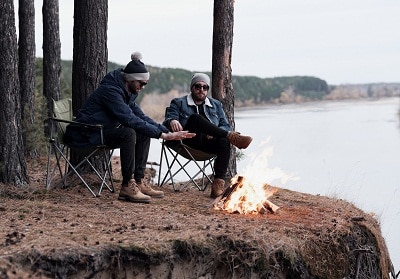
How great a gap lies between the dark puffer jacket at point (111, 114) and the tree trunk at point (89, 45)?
0.81 metres

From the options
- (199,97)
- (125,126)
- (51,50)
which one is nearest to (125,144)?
(125,126)

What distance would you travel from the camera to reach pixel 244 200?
22.7 feet

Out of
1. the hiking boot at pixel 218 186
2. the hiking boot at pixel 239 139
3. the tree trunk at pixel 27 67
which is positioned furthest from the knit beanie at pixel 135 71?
the tree trunk at pixel 27 67

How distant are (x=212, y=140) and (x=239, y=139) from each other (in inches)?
18.8

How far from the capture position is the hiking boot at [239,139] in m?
7.23

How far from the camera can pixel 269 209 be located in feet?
22.7

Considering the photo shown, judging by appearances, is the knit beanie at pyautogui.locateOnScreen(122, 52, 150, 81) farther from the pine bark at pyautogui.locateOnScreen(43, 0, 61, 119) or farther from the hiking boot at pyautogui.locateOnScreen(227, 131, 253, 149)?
the pine bark at pyautogui.locateOnScreen(43, 0, 61, 119)

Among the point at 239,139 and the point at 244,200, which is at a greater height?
the point at 239,139

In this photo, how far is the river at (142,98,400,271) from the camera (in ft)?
28.7

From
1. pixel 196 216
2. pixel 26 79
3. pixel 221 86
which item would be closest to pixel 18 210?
pixel 196 216

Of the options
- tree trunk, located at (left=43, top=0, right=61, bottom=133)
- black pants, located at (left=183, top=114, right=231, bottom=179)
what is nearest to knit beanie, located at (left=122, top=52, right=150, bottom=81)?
black pants, located at (left=183, top=114, right=231, bottom=179)

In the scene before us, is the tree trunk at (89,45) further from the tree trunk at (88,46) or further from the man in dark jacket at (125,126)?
the man in dark jacket at (125,126)

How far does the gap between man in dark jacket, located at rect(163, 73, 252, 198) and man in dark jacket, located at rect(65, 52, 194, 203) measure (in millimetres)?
364

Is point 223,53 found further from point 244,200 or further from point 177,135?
point 244,200
